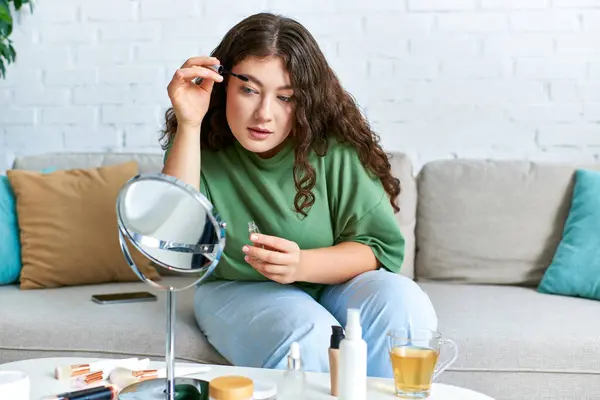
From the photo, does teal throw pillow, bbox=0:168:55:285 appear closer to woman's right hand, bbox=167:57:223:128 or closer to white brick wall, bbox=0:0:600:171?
white brick wall, bbox=0:0:600:171

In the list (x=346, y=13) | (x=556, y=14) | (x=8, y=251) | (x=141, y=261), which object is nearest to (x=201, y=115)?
(x=141, y=261)

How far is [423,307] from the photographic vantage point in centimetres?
152

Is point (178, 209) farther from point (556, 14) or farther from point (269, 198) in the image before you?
point (556, 14)

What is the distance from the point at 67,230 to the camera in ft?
7.12

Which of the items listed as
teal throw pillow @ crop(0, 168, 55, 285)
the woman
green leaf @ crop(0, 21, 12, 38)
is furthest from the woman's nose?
green leaf @ crop(0, 21, 12, 38)

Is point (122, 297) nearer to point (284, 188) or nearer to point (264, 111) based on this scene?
point (284, 188)

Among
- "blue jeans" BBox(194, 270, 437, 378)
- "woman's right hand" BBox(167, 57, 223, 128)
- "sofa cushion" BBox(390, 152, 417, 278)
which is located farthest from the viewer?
"sofa cushion" BBox(390, 152, 417, 278)

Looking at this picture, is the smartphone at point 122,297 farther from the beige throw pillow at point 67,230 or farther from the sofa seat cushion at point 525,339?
the sofa seat cushion at point 525,339

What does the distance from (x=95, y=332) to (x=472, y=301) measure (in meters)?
0.98

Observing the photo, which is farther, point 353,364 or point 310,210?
point 310,210

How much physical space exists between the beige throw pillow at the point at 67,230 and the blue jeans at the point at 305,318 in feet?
1.95

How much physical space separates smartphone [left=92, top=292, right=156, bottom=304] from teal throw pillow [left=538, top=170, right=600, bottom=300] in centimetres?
111

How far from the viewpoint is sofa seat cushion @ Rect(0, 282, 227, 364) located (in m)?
1.75

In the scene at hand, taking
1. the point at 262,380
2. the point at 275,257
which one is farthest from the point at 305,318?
the point at 262,380
